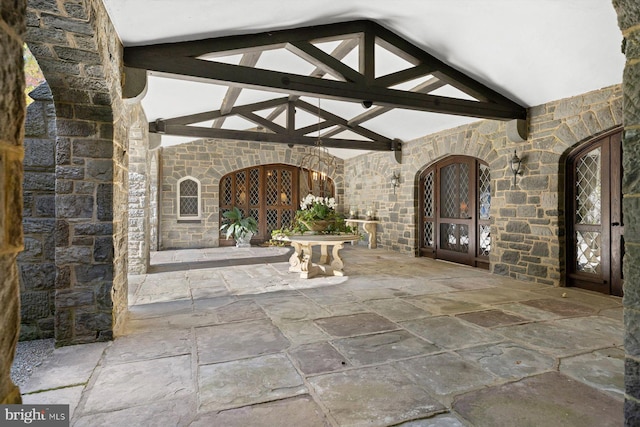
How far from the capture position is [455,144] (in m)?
5.95

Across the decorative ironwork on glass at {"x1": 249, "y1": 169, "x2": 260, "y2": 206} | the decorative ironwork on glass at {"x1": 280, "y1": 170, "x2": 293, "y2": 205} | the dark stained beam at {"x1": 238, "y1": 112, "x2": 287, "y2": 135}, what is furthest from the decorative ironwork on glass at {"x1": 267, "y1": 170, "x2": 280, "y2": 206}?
the dark stained beam at {"x1": 238, "y1": 112, "x2": 287, "y2": 135}

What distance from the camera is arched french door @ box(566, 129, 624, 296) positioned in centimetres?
391

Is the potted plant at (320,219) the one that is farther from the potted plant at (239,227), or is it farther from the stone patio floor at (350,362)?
the potted plant at (239,227)

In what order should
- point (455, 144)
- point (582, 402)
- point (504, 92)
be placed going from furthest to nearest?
point (455, 144)
point (504, 92)
point (582, 402)

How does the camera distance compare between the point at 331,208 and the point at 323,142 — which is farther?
the point at 323,142

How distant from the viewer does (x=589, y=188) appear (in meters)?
4.25

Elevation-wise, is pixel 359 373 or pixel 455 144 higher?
pixel 455 144

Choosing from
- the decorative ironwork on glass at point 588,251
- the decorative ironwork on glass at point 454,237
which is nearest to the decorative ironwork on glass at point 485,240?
the decorative ironwork on glass at point 454,237

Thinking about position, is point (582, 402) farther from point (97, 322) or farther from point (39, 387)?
point (97, 322)

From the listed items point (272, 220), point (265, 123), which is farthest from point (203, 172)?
point (265, 123)

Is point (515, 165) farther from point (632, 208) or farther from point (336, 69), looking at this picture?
point (632, 208)

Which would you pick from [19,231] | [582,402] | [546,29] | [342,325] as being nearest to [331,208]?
[342,325]

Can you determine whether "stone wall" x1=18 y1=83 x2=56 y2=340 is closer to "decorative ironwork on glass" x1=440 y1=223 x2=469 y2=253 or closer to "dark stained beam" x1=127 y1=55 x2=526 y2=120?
"dark stained beam" x1=127 y1=55 x2=526 y2=120

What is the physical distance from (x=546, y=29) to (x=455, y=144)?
264 centimetres
